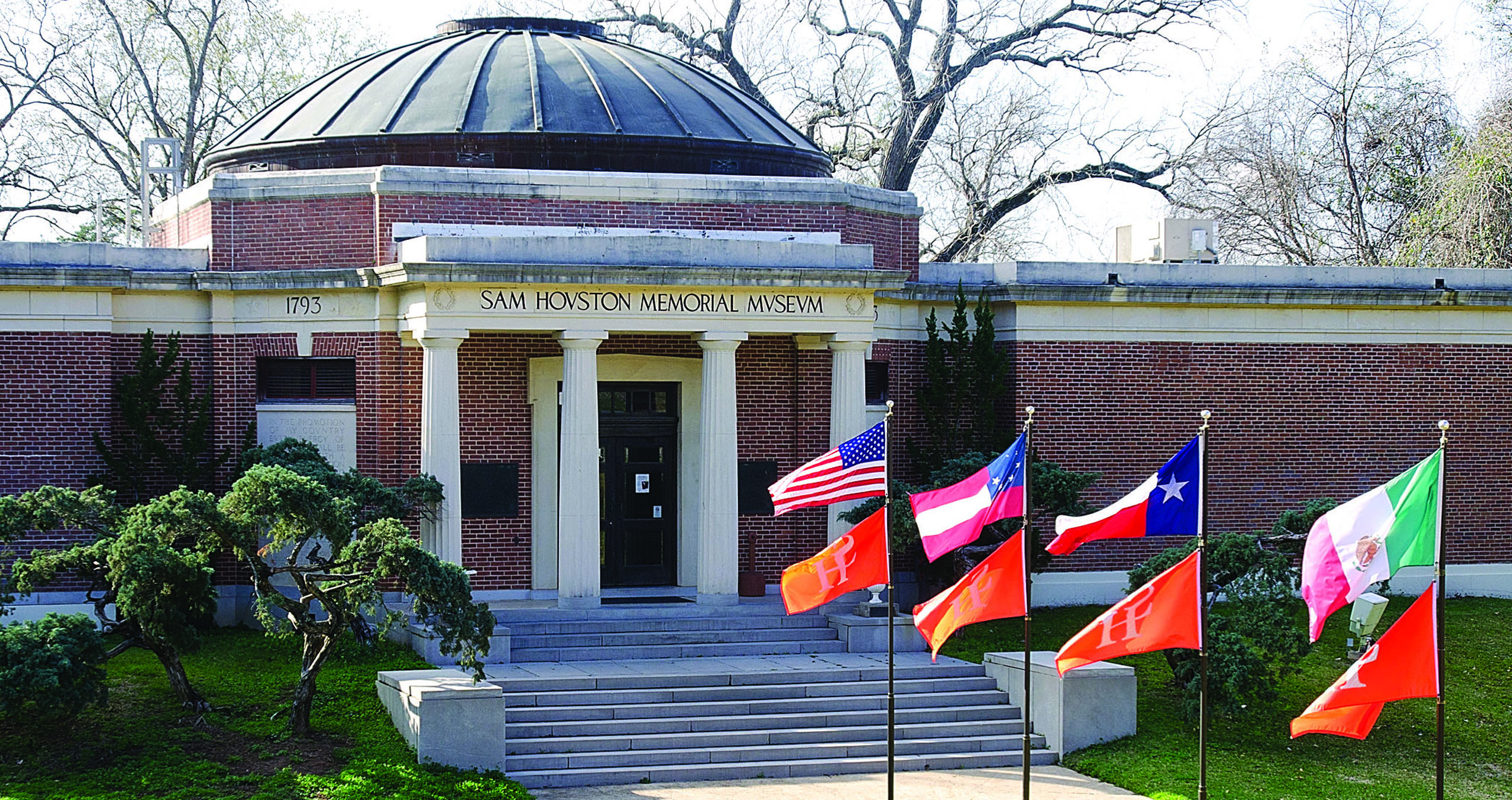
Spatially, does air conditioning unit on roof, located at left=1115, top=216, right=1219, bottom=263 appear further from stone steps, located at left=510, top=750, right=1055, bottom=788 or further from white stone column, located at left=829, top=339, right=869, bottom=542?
stone steps, located at left=510, top=750, right=1055, bottom=788

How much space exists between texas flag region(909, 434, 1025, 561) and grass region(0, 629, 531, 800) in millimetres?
4948

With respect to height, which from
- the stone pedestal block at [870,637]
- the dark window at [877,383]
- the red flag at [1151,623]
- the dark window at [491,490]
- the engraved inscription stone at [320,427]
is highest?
the dark window at [877,383]

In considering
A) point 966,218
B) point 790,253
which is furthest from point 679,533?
point 966,218

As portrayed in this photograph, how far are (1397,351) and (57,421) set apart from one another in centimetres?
1977

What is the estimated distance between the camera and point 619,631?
2170cm

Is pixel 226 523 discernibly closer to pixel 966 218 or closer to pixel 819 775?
pixel 819 775

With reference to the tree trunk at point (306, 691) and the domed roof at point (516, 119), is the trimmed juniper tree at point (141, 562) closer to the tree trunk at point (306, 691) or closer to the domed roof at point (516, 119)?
the tree trunk at point (306, 691)

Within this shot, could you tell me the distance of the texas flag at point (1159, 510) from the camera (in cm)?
1457

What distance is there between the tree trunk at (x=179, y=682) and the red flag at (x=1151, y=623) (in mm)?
9735

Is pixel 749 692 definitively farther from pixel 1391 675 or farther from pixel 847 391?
pixel 1391 675

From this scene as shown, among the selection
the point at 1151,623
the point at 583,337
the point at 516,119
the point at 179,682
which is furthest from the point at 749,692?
the point at 516,119

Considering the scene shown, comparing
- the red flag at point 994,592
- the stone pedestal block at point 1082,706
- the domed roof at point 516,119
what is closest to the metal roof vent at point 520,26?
the domed roof at point 516,119

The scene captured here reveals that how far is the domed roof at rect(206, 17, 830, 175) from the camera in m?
25.0

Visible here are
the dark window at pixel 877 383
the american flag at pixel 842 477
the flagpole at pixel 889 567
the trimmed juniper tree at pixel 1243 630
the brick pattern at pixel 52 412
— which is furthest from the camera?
the dark window at pixel 877 383
